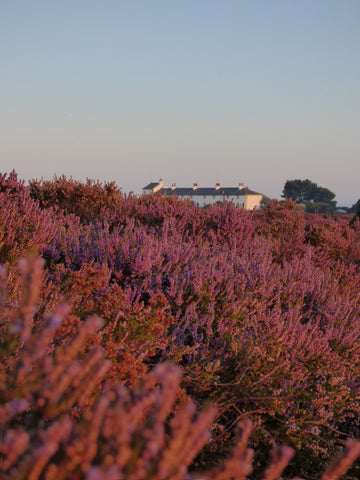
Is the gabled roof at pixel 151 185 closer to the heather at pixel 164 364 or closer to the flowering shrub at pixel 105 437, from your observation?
the heather at pixel 164 364

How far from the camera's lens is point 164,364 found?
8.15ft

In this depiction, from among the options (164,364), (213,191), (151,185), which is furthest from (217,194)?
(164,364)

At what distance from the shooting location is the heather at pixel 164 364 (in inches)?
45.3

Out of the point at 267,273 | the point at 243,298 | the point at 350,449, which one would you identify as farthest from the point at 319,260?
the point at 350,449

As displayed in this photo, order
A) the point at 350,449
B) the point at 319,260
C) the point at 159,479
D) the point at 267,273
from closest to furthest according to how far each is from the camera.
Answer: the point at 159,479 → the point at 350,449 → the point at 267,273 → the point at 319,260

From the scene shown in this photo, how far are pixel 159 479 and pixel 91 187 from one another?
7.89m

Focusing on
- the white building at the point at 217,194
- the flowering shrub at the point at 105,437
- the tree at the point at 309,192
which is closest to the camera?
the flowering shrub at the point at 105,437

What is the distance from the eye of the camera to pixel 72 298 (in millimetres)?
3000

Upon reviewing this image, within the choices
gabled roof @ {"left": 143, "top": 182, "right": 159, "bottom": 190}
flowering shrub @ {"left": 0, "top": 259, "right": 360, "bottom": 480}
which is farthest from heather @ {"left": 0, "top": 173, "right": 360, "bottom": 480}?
gabled roof @ {"left": 143, "top": 182, "right": 159, "bottom": 190}

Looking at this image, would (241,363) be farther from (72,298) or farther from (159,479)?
(159,479)

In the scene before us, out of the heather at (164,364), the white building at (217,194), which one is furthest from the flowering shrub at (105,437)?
the white building at (217,194)

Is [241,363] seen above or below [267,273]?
below

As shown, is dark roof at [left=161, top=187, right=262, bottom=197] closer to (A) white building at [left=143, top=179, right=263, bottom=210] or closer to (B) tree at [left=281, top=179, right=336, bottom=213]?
(A) white building at [left=143, top=179, right=263, bottom=210]

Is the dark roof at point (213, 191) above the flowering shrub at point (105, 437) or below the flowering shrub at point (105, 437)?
above
